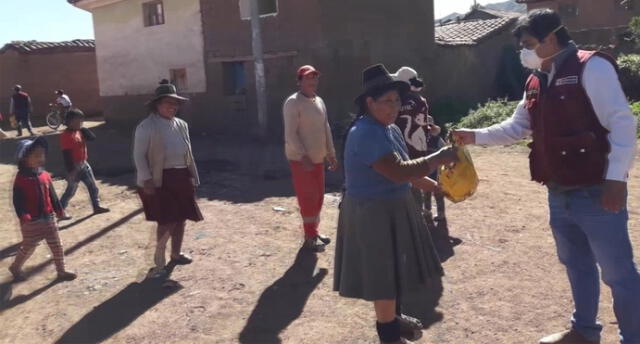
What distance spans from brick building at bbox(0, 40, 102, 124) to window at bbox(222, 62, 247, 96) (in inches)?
428

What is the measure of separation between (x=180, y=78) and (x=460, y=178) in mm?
14487

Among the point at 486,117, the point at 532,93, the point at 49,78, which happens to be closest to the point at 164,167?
the point at 532,93

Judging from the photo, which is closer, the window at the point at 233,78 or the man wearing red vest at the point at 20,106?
the window at the point at 233,78

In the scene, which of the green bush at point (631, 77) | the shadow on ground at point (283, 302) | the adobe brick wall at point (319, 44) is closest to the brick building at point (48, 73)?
the adobe brick wall at point (319, 44)

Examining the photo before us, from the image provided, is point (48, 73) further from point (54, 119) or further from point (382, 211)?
point (382, 211)

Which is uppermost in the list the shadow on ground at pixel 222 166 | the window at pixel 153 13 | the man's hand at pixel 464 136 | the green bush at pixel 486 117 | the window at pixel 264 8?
the window at pixel 153 13

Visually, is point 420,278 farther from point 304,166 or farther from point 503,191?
point 503,191

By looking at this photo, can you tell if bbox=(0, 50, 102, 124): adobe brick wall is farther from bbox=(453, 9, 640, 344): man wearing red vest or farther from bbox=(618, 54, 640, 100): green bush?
bbox=(453, 9, 640, 344): man wearing red vest

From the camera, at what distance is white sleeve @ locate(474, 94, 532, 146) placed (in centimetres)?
359

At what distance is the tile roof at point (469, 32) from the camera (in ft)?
59.9

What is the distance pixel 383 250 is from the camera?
130 inches

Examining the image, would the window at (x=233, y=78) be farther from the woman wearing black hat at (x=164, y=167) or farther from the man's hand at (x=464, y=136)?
the man's hand at (x=464, y=136)

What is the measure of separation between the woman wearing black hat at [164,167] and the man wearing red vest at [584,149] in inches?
117

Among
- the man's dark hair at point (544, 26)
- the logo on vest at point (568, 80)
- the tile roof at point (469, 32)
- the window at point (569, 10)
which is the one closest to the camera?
the logo on vest at point (568, 80)
